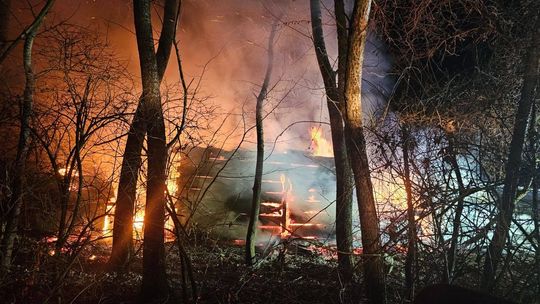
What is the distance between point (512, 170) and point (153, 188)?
6251 mm

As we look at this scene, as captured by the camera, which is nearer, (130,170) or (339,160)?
(130,170)

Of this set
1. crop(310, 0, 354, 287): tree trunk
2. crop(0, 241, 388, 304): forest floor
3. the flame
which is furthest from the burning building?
crop(310, 0, 354, 287): tree trunk

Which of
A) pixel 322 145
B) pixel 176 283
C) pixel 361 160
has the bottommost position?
pixel 176 283

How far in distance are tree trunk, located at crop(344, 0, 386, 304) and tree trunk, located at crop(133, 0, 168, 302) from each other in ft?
11.3

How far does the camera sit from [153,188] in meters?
6.78

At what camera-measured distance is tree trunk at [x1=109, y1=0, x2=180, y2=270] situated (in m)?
7.70

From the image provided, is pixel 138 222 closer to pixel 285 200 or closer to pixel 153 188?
pixel 153 188

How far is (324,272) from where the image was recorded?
34.1 feet

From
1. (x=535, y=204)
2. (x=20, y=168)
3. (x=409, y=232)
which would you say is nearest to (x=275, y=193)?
(x=409, y=232)

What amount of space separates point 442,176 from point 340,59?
293cm

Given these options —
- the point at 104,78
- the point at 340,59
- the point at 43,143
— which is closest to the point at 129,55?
the point at 104,78

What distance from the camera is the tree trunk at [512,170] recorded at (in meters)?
5.82

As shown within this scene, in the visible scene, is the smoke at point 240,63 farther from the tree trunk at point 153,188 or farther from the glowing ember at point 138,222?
the tree trunk at point 153,188

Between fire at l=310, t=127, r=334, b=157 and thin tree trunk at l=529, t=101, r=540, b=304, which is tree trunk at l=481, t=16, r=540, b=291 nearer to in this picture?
thin tree trunk at l=529, t=101, r=540, b=304
